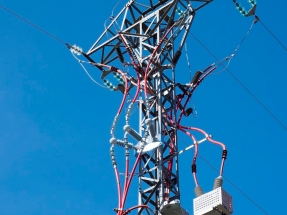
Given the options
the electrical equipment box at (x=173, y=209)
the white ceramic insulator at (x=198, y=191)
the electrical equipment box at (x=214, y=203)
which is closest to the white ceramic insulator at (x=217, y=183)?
the electrical equipment box at (x=214, y=203)

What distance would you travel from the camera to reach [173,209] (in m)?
14.0

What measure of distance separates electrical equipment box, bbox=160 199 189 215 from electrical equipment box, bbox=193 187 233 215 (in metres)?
0.27

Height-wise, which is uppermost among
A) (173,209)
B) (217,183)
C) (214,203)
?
(217,183)

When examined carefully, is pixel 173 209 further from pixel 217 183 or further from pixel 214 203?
pixel 217 183

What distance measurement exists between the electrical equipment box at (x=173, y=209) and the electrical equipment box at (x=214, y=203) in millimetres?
274

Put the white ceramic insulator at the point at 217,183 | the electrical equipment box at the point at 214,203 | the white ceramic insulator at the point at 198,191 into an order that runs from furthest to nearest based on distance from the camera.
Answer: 1. the white ceramic insulator at the point at 198,191
2. the white ceramic insulator at the point at 217,183
3. the electrical equipment box at the point at 214,203

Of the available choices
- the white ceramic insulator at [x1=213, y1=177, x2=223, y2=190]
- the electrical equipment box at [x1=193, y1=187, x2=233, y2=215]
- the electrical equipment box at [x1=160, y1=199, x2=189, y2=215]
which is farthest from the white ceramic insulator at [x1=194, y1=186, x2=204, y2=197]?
the electrical equipment box at [x1=160, y1=199, x2=189, y2=215]

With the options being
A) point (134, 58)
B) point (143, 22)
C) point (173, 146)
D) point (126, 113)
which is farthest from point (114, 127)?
point (143, 22)

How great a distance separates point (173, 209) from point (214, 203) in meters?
0.78

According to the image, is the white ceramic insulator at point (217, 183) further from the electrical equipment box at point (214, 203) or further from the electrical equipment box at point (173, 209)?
the electrical equipment box at point (173, 209)

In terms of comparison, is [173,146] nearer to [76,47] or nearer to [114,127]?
[114,127]

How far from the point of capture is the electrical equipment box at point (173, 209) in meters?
13.9

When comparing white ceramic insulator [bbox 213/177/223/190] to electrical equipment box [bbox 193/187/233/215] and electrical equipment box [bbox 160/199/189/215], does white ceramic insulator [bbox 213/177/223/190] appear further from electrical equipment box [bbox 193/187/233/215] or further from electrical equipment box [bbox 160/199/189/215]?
electrical equipment box [bbox 160/199/189/215]

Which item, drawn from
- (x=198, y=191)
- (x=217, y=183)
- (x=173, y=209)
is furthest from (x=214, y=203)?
(x=173, y=209)
